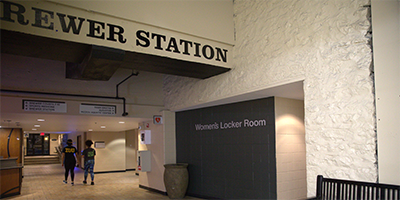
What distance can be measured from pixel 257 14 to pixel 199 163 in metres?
3.78

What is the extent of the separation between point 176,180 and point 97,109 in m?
2.62

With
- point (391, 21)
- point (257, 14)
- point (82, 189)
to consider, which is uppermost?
point (257, 14)

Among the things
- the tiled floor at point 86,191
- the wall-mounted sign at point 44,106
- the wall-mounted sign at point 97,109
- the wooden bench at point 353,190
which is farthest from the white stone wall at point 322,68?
the wall-mounted sign at point 44,106

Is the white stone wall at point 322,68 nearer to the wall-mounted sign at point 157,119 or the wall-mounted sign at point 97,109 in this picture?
the wall-mounted sign at point 157,119

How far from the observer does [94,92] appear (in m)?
7.24

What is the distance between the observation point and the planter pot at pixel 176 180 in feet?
22.3

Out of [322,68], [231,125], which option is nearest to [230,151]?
[231,125]

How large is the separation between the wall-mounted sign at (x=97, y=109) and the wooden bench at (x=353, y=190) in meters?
5.43

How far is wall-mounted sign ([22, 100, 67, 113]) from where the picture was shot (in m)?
6.24

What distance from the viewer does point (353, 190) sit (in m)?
3.03

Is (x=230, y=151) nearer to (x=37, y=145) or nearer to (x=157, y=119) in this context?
(x=157, y=119)

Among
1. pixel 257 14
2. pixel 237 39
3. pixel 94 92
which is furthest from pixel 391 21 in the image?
pixel 94 92

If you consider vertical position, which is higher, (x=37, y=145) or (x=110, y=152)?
(x=110, y=152)

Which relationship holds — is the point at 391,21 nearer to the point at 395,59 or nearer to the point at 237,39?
the point at 395,59
